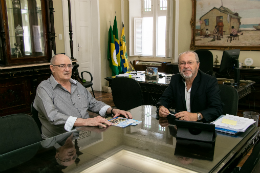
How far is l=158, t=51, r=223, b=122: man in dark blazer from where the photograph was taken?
7.24 feet

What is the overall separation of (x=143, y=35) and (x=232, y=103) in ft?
18.2

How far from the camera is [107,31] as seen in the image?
720 centimetres

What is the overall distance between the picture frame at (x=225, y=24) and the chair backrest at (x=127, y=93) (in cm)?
366

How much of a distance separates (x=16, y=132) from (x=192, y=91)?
60.9 inches

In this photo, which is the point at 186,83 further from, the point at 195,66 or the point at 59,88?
the point at 59,88

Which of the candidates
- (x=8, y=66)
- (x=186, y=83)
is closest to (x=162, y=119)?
(x=186, y=83)

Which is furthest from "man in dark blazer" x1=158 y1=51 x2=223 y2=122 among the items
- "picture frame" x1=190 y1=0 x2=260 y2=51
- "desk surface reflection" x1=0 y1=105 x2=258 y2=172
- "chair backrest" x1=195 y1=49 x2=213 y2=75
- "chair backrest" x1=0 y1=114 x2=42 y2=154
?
"picture frame" x1=190 y1=0 x2=260 y2=51

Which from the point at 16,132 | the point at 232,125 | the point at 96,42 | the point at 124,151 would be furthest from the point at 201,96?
the point at 96,42

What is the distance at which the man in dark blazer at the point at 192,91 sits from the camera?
86.9 inches

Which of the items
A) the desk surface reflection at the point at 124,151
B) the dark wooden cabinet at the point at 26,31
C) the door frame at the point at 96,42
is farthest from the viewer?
the door frame at the point at 96,42

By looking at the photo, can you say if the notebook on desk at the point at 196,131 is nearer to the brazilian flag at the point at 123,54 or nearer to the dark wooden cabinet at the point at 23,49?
the dark wooden cabinet at the point at 23,49

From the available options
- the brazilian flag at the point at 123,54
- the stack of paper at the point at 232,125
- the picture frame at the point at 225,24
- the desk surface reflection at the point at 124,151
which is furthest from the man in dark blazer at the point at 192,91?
the brazilian flag at the point at 123,54

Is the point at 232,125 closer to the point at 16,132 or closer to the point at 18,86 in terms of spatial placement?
the point at 16,132

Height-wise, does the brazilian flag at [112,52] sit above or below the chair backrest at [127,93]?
above
